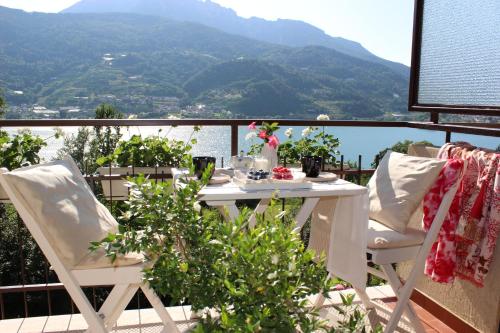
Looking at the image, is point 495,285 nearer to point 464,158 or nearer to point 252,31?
point 464,158

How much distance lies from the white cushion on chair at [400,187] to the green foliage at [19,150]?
2182 mm

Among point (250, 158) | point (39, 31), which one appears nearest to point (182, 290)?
point (250, 158)

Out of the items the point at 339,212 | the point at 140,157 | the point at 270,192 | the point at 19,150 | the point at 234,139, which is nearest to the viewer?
the point at 270,192

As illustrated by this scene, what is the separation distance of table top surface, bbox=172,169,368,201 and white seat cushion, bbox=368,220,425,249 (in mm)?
238

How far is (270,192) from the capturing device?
2.30 meters

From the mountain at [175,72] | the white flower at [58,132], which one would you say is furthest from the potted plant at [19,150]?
the mountain at [175,72]

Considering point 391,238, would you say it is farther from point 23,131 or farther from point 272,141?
point 23,131

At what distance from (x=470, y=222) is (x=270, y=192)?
3.39 ft

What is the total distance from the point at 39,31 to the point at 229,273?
84.3 feet

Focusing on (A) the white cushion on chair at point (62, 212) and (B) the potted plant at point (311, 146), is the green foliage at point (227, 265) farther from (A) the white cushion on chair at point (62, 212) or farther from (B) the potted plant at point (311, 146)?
(B) the potted plant at point (311, 146)

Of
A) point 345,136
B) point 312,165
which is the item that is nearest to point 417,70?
point 345,136

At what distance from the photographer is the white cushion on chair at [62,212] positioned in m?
1.92

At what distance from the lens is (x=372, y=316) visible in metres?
2.77

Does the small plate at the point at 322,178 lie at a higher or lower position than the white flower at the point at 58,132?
lower
